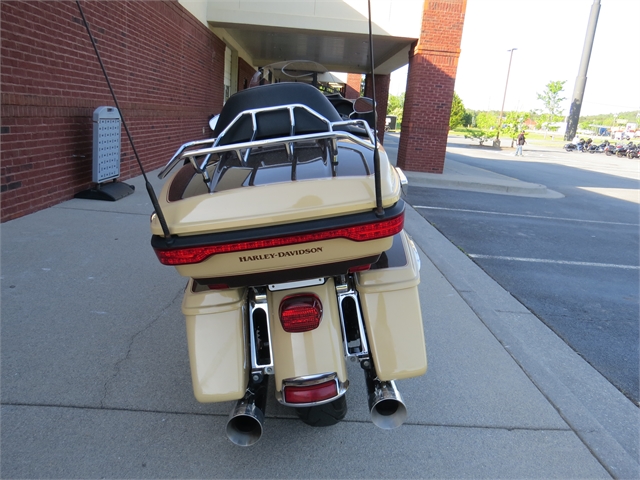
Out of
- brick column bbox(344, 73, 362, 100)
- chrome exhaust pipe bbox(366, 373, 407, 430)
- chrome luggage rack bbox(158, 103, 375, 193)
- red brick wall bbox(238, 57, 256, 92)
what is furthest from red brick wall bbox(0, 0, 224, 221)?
brick column bbox(344, 73, 362, 100)

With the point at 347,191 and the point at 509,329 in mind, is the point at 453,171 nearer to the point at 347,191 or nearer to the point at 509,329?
the point at 509,329

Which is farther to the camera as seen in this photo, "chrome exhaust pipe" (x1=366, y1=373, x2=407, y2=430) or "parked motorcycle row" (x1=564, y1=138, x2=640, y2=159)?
"parked motorcycle row" (x1=564, y1=138, x2=640, y2=159)

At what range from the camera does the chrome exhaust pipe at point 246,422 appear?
6.86ft

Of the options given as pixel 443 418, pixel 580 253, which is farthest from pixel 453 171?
pixel 443 418

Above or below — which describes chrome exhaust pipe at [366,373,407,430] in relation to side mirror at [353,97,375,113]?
below

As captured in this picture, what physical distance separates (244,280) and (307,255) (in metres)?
0.31

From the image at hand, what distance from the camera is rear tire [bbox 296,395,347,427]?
244 cm

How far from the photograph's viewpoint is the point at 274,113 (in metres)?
2.78

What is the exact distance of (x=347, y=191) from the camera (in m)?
1.99

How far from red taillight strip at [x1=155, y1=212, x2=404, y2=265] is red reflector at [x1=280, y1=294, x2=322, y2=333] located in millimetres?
340

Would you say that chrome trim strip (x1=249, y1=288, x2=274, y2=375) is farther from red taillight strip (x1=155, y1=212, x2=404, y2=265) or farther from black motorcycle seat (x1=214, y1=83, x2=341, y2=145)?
black motorcycle seat (x1=214, y1=83, x2=341, y2=145)

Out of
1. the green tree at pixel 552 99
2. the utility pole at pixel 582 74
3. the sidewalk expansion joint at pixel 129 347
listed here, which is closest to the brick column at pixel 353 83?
the sidewalk expansion joint at pixel 129 347

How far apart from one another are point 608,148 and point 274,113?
141 ft

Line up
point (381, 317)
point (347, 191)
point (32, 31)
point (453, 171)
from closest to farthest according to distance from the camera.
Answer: point (347, 191) < point (381, 317) < point (32, 31) < point (453, 171)
